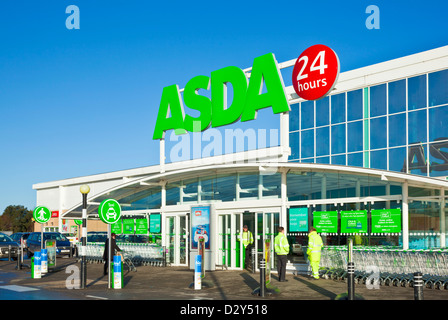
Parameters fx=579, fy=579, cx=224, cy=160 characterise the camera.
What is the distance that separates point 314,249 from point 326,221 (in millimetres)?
1791

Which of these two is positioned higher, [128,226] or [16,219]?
[128,226]

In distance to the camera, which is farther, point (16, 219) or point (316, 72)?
point (16, 219)

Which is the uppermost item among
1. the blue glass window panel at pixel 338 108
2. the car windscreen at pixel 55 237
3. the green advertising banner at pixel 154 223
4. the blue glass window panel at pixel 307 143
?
the blue glass window panel at pixel 338 108

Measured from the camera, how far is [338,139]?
121 feet

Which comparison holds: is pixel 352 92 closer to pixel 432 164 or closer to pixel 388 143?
pixel 388 143

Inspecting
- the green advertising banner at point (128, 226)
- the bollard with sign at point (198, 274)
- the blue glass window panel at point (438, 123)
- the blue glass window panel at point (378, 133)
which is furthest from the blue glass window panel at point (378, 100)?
the bollard with sign at point (198, 274)

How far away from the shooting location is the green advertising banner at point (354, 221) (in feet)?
63.8

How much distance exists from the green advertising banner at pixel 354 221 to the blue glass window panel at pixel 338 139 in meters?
17.0

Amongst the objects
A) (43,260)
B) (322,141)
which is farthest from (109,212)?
(322,141)

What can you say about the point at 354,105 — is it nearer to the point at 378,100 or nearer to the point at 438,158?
the point at 378,100

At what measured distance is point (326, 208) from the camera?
20562mm

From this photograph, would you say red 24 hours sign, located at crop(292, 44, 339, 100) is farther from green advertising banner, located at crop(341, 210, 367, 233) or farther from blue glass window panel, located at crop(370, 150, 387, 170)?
blue glass window panel, located at crop(370, 150, 387, 170)

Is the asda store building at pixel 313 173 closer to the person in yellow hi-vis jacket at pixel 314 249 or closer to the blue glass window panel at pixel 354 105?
the blue glass window panel at pixel 354 105
